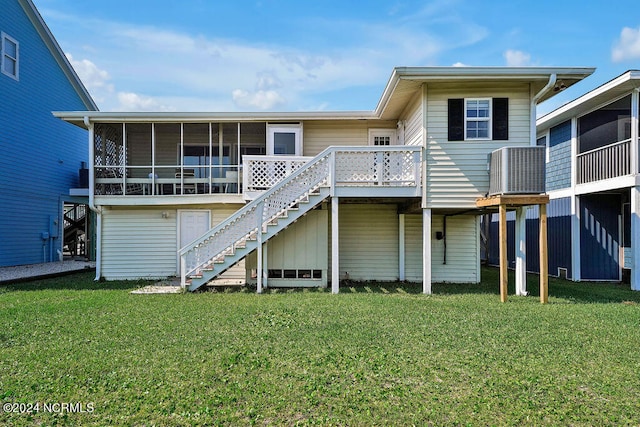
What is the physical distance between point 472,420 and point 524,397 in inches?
30.8

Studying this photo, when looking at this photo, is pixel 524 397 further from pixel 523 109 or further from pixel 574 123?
pixel 574 123

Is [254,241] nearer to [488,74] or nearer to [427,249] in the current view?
[427,249]

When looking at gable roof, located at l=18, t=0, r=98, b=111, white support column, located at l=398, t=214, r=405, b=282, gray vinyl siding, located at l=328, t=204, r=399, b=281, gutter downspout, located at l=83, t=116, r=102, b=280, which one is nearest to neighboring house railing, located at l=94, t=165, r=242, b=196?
gutter downspout, located at l=83, t=116, r=102, b=280

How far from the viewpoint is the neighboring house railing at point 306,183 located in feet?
31.6

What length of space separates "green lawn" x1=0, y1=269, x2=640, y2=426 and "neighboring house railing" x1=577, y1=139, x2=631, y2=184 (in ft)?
15.2

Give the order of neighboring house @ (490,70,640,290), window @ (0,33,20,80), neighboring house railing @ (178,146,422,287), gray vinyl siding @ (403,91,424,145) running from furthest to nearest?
window @ (0,33,20,80), neighboring house @ (490,70,640,290), gray vinyl siding @ (403,91,424,145), neighboring house railing @ (178,146,422,287)

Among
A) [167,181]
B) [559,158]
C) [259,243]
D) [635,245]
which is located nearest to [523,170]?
[635,245]

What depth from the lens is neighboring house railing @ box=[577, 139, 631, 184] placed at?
10773 mm

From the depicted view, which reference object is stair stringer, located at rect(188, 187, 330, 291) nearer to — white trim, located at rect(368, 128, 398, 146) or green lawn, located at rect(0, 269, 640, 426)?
green lawn, located at rect(0, 269, 640, 426)

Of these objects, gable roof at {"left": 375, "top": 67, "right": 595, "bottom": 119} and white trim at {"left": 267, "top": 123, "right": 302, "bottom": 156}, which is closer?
gable roof at {"left": 375, "top": 67, "right": 595, "bottom": 119}

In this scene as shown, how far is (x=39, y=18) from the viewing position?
51.9 feet

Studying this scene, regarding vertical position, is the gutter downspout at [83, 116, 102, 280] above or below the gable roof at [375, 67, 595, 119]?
below

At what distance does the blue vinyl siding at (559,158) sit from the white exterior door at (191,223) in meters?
11.6

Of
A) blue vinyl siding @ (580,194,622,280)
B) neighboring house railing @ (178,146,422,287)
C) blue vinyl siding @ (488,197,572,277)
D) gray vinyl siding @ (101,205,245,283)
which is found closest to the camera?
neighboring house railing @ (178,146,422,287)
